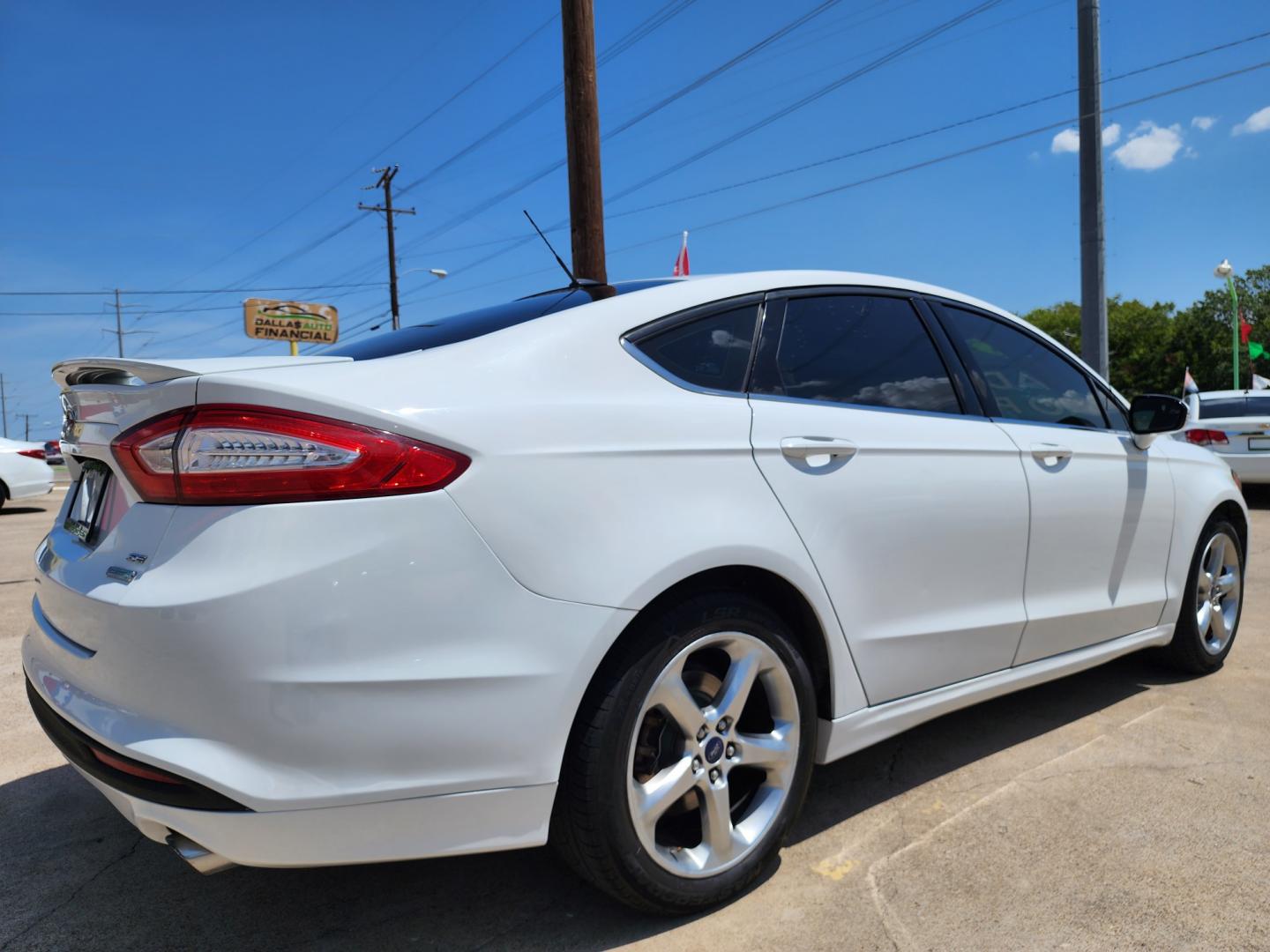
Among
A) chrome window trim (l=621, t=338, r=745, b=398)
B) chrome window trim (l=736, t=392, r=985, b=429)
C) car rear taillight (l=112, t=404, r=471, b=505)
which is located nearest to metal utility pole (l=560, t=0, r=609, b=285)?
chrome window trim (l=736, t=392, r=985, b=429)

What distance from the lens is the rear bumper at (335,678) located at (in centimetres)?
162

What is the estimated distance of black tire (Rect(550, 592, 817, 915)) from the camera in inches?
73.8

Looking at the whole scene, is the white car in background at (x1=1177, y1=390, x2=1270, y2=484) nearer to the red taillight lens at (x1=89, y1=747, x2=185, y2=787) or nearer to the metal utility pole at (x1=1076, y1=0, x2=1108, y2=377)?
the metal utility pole at (x1=1076, y1=0, x2=1108, y2=377)

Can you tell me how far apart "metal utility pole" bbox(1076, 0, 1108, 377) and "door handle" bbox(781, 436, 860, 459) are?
35.1 feet

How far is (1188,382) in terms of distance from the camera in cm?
1591

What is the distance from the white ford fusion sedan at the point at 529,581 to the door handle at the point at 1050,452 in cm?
29

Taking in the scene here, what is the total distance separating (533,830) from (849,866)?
97cm

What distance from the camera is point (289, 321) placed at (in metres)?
41.8

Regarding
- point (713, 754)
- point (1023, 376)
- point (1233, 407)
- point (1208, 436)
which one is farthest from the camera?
point (1233, 407)

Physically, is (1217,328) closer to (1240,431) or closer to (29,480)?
(1240,431)

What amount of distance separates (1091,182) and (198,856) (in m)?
13.0

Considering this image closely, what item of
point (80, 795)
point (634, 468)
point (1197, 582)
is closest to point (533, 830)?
point (634, 468)

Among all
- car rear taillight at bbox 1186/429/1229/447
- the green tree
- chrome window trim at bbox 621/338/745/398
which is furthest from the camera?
the green tree

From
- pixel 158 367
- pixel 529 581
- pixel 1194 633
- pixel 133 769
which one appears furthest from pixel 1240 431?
pixel 133 769
